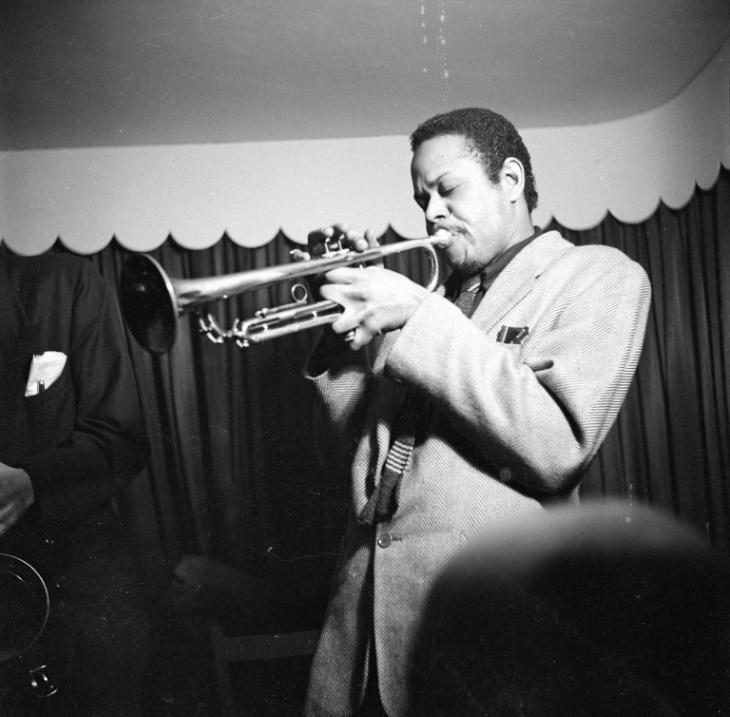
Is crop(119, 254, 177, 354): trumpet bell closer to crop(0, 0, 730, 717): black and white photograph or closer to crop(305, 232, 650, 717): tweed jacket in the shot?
crop(0, 0, 730, 717): black and white photograph

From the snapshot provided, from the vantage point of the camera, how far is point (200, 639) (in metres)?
2.44

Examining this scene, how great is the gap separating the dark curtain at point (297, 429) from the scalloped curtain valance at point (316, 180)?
0.17 metres

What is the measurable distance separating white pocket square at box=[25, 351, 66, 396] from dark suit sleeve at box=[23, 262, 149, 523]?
0.8 inches

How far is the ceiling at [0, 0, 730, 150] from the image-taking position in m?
2.41

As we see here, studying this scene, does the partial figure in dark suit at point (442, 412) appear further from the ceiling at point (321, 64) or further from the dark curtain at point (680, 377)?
the dark curtain at point (680, 377)

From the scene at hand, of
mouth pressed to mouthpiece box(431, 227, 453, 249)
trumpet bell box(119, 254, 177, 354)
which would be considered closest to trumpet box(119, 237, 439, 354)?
trumpet bell box(119, 254, 177, 354)

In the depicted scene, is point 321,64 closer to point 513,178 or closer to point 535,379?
point 513,178

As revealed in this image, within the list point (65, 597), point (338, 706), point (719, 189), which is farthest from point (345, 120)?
point (338, 706)

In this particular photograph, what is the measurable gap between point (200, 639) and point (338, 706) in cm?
115

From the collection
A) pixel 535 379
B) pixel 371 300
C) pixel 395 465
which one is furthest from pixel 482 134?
pixel 395 465

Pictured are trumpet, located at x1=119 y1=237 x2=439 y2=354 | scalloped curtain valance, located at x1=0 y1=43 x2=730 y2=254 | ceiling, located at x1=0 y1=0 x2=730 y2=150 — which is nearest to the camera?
trumpet, located at x1=119 y1=237 x2=439 y2=354

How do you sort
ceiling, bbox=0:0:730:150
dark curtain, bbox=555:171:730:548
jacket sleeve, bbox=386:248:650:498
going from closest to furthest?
jacket sleeve, bbox=386:248:650:498, ceiling, bbox=0:0:730:150, dark curtain, bbox=555:171:730:548

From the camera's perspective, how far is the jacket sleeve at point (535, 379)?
4.34 feet

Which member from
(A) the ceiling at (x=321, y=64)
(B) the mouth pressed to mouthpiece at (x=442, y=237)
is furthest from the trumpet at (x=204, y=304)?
(A) the ceiling at (x=321, y=64)
